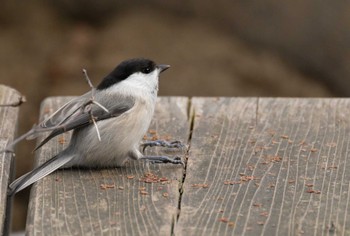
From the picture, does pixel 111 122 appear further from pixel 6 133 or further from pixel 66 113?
pixel 6 133

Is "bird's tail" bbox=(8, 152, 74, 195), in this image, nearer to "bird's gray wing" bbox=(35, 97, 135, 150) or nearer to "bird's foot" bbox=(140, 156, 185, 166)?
"bird's gray wing" bbox=(35, 97, 135, 150)

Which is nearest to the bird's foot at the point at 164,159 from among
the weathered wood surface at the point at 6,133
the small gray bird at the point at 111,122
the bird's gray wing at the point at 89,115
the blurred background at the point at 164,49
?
the small gray bird at the point at 111,122

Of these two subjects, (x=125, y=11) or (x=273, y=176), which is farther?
(x=125, y=11)

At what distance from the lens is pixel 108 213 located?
3523 millimetres

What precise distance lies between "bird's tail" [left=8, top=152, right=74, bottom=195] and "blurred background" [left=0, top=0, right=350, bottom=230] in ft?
11.7

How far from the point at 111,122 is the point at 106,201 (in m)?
Result: 0.83

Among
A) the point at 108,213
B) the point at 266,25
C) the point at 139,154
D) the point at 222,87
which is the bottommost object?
the point at 108,213

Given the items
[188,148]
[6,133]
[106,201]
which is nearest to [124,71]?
[188,148]

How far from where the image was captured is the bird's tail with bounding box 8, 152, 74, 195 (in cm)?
396

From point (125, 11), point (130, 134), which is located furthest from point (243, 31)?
point (130, 134)

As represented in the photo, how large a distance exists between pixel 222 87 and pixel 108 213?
4.46 m

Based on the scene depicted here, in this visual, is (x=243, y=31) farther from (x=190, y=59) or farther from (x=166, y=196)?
(x=166, y=196)

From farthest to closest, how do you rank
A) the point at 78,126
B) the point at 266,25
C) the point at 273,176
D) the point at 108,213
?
the point at 266,25 < the point at 78,126 < the point at 273,176 < the point at 108,213

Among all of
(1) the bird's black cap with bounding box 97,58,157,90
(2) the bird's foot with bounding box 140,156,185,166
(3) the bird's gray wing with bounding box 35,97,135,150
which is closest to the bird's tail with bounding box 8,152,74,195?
(3) the bird's gray wing with bounding box 35,97,135,150
